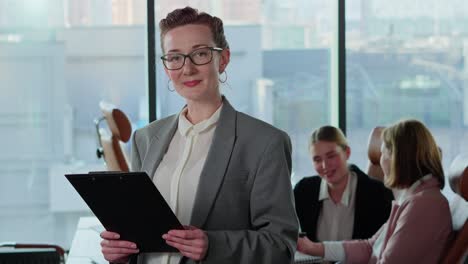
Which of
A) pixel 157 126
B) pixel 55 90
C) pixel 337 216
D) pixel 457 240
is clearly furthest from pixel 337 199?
pixel 157 126

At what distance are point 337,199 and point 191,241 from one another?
277 centimetres

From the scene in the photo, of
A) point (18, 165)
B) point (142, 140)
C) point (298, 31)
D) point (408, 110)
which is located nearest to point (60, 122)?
point (18, 165)

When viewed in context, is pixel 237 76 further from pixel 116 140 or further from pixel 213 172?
pixel 213 172

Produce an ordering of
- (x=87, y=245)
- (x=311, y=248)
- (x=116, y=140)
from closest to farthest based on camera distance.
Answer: (x=311, y=248) → (x=87, y=245) → (x=116, y=140)

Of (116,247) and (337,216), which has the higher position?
(116,247)

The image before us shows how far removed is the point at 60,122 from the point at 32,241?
30.9 inches

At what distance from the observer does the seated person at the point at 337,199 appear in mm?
4738

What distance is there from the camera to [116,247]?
88.0 inches

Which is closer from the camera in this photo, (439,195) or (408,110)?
(439,195)

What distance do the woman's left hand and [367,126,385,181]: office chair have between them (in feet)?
10.3

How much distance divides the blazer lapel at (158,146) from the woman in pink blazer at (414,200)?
68.0 inches

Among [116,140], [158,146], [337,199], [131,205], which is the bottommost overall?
[337,199]

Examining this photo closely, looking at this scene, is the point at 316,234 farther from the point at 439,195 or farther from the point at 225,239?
the point at 225,239

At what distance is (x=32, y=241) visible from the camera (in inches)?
256
